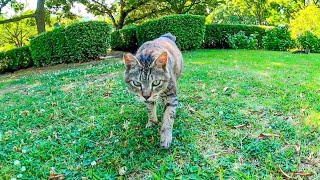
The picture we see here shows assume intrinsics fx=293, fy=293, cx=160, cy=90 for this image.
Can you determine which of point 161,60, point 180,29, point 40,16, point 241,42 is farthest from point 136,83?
point 40,16

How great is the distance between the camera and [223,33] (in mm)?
16281

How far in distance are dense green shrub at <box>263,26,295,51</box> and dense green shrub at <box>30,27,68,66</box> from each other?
1035cm

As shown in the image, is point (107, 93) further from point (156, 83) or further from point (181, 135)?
point (156, 83)

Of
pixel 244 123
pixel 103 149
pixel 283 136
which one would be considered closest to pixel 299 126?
pixel 283 136

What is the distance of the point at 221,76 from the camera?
6797mm

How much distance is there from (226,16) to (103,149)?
2840cm

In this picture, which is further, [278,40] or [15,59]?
[278,40]

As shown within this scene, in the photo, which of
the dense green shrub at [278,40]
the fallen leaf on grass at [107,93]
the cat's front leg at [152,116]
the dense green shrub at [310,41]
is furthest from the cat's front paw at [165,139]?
the dense green shrub at [278,40]

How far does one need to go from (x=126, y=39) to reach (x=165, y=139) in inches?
541

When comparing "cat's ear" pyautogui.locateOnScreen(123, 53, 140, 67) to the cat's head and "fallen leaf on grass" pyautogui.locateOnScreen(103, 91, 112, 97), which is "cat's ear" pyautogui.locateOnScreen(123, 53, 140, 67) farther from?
"fallen leaf on grass" pyautogui.locateOnScreen(103, 91, 112, 97)

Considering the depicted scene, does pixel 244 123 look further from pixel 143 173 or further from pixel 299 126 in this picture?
pixel 143 173

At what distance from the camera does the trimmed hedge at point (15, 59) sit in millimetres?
15019

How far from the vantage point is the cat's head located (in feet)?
11.1

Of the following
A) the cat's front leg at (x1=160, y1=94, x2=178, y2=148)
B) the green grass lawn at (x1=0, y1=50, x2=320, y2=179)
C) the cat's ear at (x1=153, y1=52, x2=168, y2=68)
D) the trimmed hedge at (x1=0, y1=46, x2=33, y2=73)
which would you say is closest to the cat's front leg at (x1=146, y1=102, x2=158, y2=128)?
the green grass lawn at (x1=0, y1=50, x2=320, y2=179)
